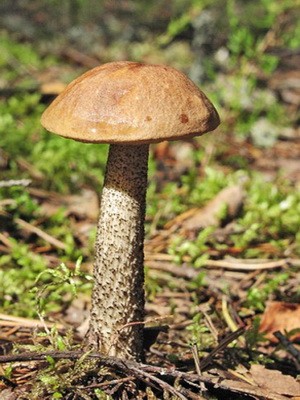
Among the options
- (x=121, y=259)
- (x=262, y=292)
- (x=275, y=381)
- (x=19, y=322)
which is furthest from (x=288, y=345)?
(x=19, y=322)

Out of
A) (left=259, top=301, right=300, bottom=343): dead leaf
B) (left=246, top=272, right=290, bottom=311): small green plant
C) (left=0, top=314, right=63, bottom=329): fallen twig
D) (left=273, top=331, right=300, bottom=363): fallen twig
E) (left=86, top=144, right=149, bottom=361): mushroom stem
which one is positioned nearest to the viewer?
(left=86, top=144, right=149, bottom=361): mushroom stem

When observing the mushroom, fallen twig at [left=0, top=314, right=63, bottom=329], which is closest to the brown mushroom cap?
the mushroom

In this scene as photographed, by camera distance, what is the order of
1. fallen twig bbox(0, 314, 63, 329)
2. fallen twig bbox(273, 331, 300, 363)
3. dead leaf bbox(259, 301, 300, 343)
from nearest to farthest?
fallen twig bbox(273, 331, 300, 363)
fallen twig bbox(0, 314, 63, 329)
dead leaf bbox(259, 301, 300, 343)

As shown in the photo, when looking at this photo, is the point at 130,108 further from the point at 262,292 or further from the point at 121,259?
the point at 262,292

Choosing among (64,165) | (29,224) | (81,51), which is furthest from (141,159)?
(81,51)

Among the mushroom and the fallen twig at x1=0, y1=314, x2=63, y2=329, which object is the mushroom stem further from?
the fallen twig at x1=0, y1=314, x2=63, y2=329

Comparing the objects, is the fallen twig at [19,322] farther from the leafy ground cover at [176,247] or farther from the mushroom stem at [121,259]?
the mushroom stem at [121,259]

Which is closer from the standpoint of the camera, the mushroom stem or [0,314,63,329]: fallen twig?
the mushroom stem

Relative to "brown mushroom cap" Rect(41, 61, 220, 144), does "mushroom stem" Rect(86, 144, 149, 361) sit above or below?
below
